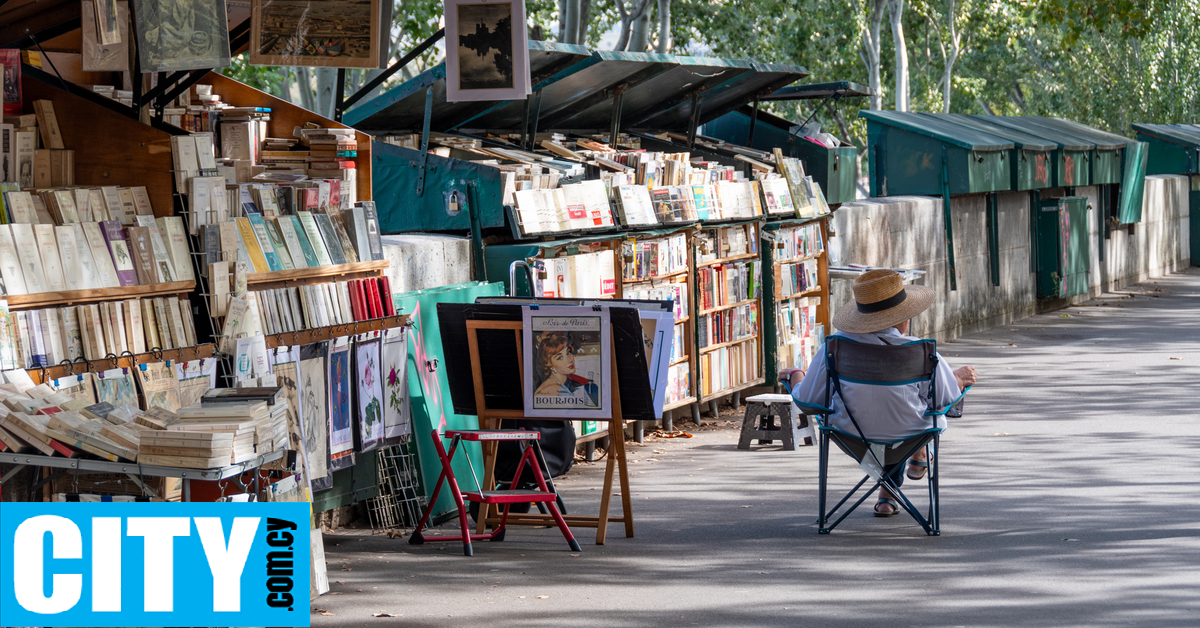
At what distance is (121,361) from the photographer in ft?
19.5

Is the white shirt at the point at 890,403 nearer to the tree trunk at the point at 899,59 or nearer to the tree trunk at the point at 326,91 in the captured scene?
the tree trunk at the point at 326,91

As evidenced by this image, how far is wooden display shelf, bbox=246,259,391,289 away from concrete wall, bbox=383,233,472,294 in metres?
0.27

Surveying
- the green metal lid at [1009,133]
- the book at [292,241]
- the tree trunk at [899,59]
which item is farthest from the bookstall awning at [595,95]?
the tree trunk at [899,59]

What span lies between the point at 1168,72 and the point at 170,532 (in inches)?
1500

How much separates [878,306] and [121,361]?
3800 mm

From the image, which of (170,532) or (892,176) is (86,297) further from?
(892,176)

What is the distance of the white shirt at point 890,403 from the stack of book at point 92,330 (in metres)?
3.31

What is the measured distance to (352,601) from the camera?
19.3ft

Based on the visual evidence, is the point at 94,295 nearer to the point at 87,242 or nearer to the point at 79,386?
the point at 87,242

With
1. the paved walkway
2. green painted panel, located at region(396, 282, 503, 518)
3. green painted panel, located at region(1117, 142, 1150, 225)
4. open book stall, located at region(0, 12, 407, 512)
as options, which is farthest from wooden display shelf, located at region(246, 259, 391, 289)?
green painted panel, located at region(1117, 142, 1150, 225)

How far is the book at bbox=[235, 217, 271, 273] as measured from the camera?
6.72m

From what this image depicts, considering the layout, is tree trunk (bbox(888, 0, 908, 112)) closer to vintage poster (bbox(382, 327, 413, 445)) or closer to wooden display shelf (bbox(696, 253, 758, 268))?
wooden display shelf (bbox(696, 253, 758, 268))

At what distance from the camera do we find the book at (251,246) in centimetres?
672

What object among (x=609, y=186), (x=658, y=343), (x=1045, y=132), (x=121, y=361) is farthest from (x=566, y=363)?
(x=1045, y=132)
